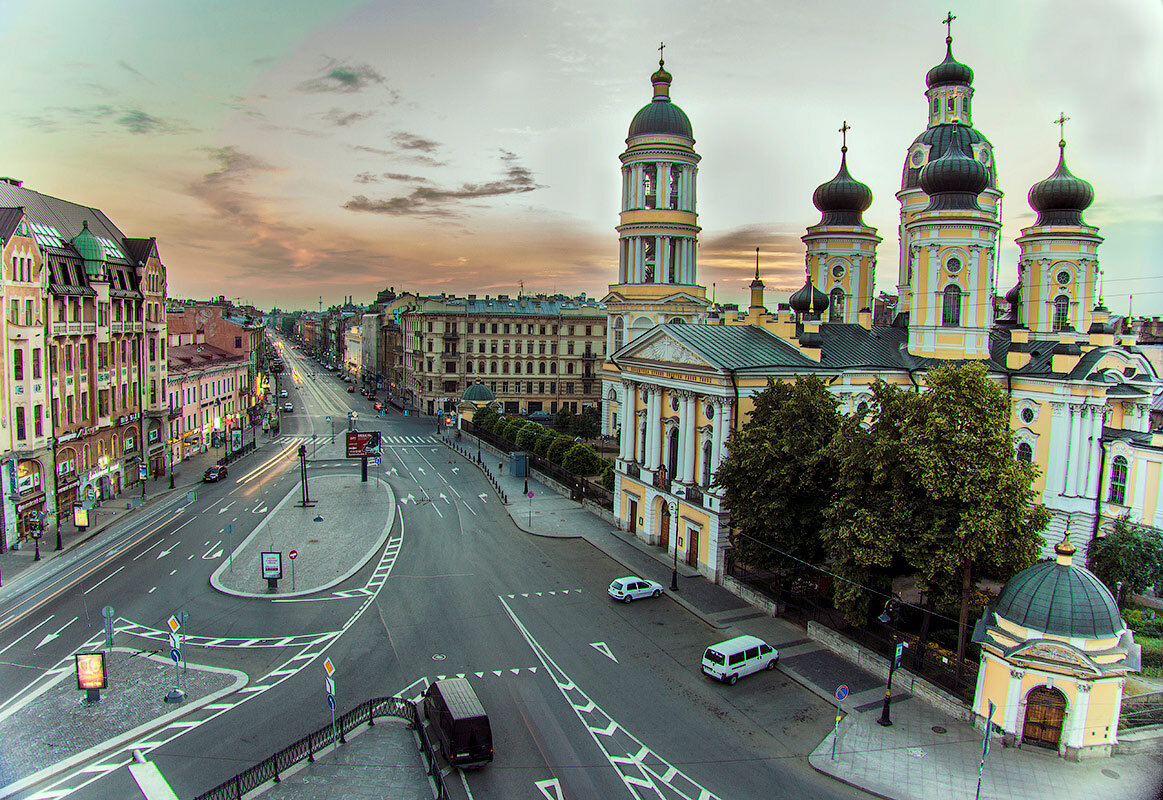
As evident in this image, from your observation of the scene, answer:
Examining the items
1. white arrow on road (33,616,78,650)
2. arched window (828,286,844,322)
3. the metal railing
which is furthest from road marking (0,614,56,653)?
arched window (828,286,844,322)

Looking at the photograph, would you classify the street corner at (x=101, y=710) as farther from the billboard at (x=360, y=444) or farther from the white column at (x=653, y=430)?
the billboard at (x=360, y=444)

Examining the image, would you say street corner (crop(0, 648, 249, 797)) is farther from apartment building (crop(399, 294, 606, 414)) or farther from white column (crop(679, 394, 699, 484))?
apartment building (crop(399, 294, 606, 414))

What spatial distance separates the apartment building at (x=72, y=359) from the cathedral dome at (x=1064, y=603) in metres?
49.4

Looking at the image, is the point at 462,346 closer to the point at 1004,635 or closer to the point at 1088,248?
the point at 1088,248

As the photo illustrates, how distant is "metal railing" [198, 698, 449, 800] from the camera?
1898 centimetres

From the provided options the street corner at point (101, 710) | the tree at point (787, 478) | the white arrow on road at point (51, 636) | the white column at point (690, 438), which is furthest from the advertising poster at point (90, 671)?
the white column at point (690, 438)

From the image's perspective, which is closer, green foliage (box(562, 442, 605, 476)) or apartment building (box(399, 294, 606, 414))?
green foliage (box(562, 442, 605, 476))

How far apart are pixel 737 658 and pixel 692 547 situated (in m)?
13.9

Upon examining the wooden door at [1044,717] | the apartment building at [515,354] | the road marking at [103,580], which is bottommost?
the road marking at [103,580]

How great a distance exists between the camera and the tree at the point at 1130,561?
3419cm

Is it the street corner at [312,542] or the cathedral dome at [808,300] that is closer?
the street corner at [312,542]

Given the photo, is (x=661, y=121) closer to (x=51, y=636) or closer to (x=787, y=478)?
(x=787, y=478)

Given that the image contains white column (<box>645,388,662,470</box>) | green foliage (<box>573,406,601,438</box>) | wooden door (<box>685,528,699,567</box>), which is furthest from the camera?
green foliage (<box>573,406,601,438</box>)

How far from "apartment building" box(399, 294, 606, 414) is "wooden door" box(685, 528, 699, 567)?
205ft
